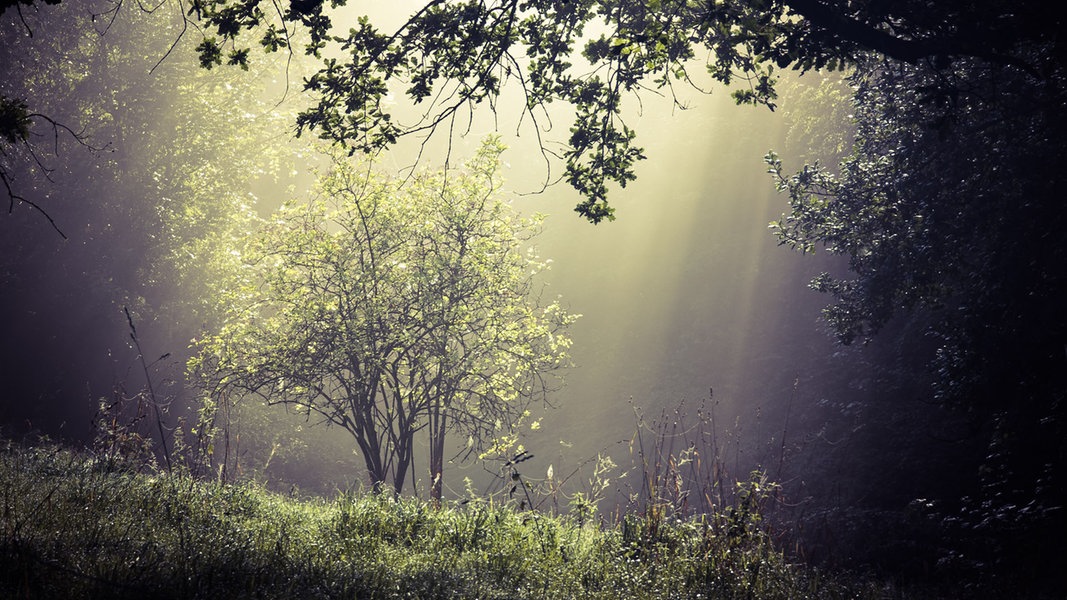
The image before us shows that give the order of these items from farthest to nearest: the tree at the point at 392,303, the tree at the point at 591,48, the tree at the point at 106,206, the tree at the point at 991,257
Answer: the tree at the point at 106,206 → the tree at the point at 392,303 → the tree at the point at 991,257 → the tree at the point at 591,48

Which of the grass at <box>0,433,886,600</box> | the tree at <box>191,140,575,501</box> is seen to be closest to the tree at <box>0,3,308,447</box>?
the tree at <box>191,140,575,501</box>

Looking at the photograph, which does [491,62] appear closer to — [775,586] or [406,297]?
[775,586]

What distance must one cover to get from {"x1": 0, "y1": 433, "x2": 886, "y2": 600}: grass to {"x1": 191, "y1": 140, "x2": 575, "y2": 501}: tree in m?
4.49

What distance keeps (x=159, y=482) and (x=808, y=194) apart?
12.3 m

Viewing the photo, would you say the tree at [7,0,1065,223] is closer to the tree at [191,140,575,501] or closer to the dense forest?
the dense forest

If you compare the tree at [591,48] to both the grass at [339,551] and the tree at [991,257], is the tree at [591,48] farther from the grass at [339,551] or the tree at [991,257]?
the grass at [339,551]

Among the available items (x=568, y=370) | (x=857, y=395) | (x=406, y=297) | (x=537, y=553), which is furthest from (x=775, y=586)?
(x=568, y=370)

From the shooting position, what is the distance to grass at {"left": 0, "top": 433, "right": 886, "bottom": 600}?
16.7ft

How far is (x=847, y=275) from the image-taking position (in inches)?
1180

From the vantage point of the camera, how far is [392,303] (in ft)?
44.0

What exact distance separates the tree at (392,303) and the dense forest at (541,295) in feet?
0.22

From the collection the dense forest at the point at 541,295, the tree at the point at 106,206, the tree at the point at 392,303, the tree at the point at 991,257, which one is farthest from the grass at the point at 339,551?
the tree at the point at 106,206

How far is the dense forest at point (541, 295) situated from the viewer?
25.1 feet

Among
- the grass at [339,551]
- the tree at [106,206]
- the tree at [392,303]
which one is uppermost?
the tree at [106,206]
